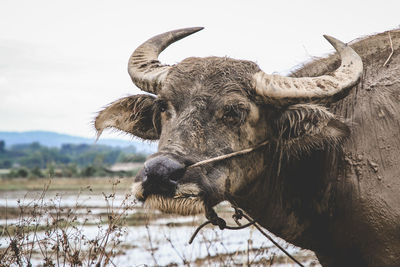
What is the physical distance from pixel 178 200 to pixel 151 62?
Result: 125cm

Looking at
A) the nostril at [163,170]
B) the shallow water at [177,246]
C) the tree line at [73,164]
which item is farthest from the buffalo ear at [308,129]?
the shallow water at [177,246]

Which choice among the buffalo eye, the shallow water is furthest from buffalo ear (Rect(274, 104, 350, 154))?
the shallow water

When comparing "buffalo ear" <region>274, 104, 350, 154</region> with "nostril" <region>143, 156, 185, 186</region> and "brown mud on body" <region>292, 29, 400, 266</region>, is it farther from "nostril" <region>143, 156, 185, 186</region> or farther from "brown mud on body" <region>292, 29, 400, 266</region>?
"nostril" <region>143, 156, 185, 186</region>

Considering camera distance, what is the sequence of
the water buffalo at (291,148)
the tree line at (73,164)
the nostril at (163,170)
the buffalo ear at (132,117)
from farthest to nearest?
1. the tree line at (73,164)
2. the buffalo ear at (132,117)
3. the water buffalo at (291,148)
4. the nostril at (163,170)

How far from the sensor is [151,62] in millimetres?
3215

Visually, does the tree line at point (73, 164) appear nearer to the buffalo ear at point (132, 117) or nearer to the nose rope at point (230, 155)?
the buffalo ear at point (132, 117)

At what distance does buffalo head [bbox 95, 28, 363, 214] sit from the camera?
2.38 metres

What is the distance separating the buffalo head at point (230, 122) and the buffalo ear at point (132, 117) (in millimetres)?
163

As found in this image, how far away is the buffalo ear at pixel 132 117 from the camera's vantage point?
3207 mm

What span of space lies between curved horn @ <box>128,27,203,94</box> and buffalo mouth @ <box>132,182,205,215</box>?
874 mm

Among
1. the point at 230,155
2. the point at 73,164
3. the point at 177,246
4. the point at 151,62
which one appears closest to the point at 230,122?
the point at 230,155

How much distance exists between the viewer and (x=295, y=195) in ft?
9.84

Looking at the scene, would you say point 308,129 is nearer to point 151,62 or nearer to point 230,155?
point 230,155

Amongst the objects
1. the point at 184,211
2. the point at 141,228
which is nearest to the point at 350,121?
the point at 184,211
